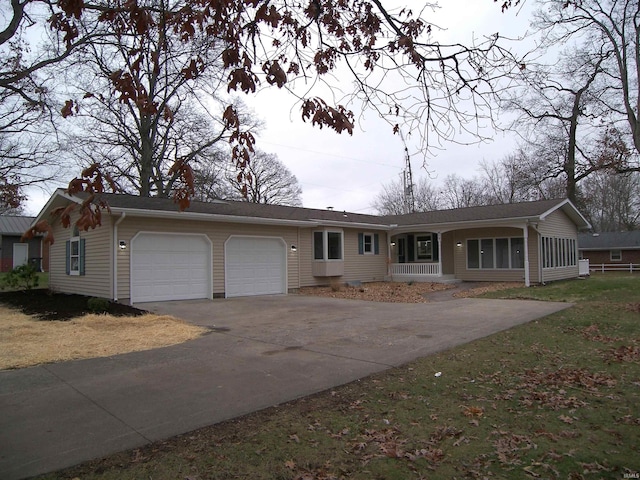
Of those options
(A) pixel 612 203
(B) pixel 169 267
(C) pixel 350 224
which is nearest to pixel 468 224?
(C) pixel 350 224

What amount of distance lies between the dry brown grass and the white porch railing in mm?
14124

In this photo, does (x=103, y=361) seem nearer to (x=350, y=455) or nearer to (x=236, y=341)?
(x=236, y=341)

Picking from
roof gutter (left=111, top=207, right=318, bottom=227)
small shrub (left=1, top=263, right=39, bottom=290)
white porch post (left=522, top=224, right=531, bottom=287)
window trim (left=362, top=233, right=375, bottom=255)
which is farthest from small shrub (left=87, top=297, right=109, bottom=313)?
white porch post (left=522, top=224, right=531, bottom=287)

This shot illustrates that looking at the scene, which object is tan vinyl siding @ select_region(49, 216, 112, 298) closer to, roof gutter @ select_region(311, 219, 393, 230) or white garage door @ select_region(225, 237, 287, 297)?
white garage door @ select_region(225, 237, 287, 297)

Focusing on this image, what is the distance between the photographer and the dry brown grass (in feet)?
24.0

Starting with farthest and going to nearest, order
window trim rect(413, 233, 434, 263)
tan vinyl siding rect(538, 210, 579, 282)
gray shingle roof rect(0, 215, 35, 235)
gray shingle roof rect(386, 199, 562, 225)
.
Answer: gray shingle roof rect(0, 215, 35, 235), window trim rect(413, 233, 434, 263), tan vinyl siding rect(538, 210, 579, 282), gray shingle roof rect(386, 199, 562, 225)

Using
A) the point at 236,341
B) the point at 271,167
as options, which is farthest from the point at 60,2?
the point at 271,167

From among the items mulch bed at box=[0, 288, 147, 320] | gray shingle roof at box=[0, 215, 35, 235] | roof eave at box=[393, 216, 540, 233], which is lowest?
mulch bed at box=[0, 288, 147, 320]

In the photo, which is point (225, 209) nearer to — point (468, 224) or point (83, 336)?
point (83, 336)

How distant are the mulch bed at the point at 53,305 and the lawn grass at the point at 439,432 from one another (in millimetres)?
8247

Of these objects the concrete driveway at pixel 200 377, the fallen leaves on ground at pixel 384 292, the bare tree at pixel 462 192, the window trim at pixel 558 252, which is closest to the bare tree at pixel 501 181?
the bare tree at pixel 462 192

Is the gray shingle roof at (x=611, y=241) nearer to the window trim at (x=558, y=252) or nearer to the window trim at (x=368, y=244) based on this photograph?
the window trim at (x=558, y=252)

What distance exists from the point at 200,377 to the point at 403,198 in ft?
133

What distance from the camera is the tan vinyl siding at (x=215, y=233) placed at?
13.4 m
